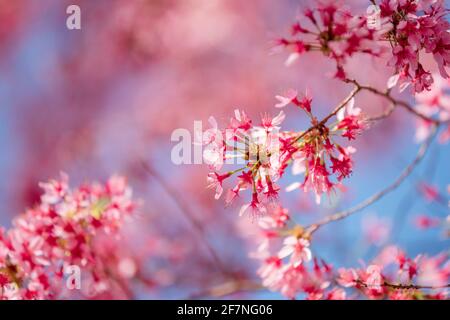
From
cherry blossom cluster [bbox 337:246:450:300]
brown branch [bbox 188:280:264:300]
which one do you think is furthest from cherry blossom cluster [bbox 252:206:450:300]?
brown branch [bbox 188:280:264:300]

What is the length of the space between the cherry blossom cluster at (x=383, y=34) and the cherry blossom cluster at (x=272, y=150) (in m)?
0.13

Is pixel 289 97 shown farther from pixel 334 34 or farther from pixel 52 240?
pixel 52 240

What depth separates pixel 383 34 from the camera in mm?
1318

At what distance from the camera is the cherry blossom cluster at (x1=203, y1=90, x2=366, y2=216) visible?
1295 mm

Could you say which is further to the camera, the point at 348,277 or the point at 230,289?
the point at 230,289

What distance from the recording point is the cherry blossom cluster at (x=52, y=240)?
5.71 feet

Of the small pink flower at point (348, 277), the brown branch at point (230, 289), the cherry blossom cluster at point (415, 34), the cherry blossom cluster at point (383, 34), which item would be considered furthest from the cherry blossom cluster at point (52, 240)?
the cherry blossom cluster at point (415, 34)

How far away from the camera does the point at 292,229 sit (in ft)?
5.45

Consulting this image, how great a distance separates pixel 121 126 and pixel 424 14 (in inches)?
102

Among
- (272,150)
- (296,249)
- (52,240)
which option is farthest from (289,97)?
(52,240)

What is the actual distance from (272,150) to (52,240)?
0.90 m

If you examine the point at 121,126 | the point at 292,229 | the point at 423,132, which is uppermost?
the point at 121,126
